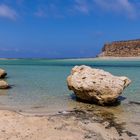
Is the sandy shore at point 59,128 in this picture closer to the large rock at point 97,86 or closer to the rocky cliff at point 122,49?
the large rock at point 97,86

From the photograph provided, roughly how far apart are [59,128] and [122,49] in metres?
126

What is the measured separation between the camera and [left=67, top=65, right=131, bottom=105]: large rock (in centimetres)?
1416

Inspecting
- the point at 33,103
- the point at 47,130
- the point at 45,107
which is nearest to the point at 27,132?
the point at 47,130

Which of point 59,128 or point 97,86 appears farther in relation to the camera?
point 97,86

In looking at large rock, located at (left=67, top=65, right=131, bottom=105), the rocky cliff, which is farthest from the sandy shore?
the rocky cliff

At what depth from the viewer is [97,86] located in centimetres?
1428

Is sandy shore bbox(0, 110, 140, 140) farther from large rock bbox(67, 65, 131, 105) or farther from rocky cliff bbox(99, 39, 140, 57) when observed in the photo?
rocky cliff bbox(99, 39, 140, 57)

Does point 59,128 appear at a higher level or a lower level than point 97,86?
lower

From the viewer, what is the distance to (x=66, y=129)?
372 inches

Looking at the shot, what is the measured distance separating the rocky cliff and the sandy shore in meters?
118

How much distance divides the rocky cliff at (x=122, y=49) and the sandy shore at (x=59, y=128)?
118105mm

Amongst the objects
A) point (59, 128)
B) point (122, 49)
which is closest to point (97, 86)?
point (59, 128)

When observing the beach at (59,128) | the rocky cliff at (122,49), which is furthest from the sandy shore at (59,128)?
the rocky cliff at (122,49)

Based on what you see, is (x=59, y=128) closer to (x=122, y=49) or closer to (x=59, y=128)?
(x=59, y=128)
